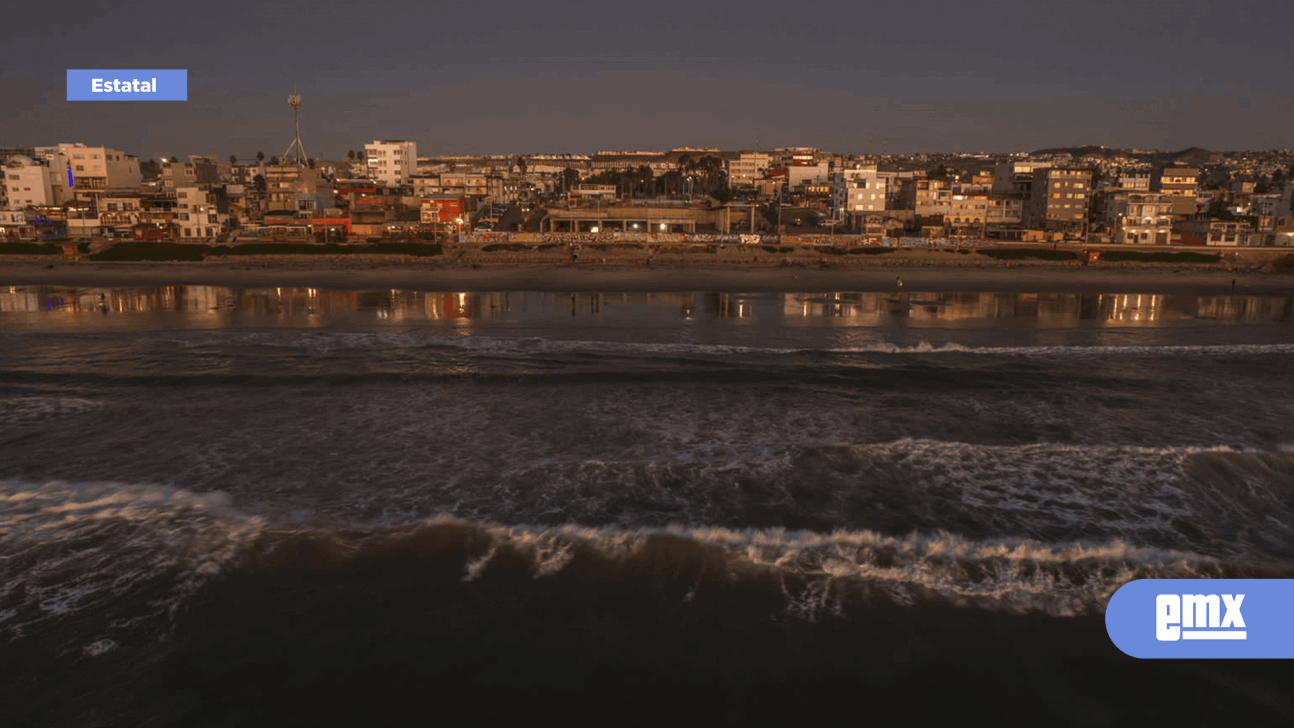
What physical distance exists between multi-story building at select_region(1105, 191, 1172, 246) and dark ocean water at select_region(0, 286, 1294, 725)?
53594 mm

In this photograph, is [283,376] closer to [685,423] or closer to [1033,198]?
[685,423]

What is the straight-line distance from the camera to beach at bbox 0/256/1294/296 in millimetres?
41344

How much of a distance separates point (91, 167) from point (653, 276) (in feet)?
261

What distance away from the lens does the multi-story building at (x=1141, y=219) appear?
2613 inches

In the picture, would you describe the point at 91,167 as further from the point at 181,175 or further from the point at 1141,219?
the point at 1141,219

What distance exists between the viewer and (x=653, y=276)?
44.8 metres

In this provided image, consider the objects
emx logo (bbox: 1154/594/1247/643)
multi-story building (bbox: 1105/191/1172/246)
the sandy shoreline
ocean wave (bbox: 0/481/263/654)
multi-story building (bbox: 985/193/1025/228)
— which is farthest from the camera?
multi-story building (bbox: 985/193/1025/228)

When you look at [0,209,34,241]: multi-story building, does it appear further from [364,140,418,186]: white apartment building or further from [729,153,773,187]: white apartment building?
[729,153,773,187]: white apartment building

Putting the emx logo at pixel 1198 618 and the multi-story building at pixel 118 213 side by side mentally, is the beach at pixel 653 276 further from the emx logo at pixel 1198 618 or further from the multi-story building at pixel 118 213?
the emx logo at pixel 1198 618

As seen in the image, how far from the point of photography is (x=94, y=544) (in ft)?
31.6

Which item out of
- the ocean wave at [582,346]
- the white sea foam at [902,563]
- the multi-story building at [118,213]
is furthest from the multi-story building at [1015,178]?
the multi-story building at [118,213]

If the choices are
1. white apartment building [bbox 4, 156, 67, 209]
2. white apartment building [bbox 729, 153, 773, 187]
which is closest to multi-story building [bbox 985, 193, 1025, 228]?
white apartment building [bbox 729, 153, 773, 187]

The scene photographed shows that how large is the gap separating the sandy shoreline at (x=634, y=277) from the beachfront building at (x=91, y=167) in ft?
136

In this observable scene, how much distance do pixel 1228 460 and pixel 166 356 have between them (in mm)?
25676
